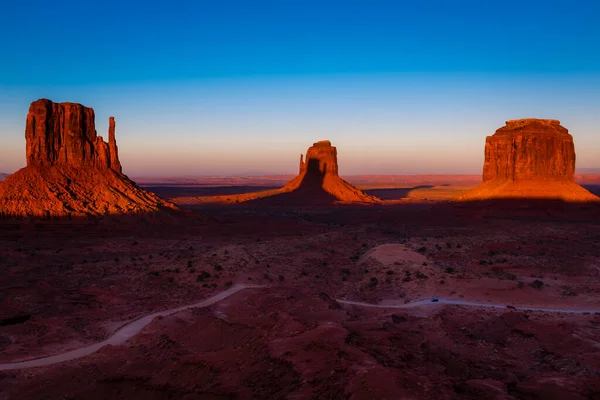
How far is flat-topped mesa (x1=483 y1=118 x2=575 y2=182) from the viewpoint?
57.1 meters

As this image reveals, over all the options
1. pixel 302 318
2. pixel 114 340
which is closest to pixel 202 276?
pixel 114 340

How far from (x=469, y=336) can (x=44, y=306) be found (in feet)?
54.5

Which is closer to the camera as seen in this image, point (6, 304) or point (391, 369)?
point (391, 369)

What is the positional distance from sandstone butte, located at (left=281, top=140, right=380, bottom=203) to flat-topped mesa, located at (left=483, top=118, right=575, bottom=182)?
37.9 meters

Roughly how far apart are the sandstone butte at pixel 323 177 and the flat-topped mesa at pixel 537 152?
37880mm

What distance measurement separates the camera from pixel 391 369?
9367 mm

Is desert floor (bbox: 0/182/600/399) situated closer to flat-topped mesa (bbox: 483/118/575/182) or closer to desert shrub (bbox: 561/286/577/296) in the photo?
desert shrub (bbox: 561/286/577/296)

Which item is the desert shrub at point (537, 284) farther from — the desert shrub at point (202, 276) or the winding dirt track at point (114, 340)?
the desert shrub at point (202, 276)

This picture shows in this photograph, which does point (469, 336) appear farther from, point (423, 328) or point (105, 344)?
point (105, 344)

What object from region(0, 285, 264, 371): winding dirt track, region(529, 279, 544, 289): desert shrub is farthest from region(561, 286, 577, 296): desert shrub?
region(0, 285, 264, 371): winding dirt track

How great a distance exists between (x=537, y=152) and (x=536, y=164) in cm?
160

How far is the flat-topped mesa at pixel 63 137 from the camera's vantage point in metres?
42.9

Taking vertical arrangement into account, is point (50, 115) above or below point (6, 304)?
above

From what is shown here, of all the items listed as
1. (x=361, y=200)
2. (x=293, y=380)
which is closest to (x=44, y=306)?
(x=293, y=380)
